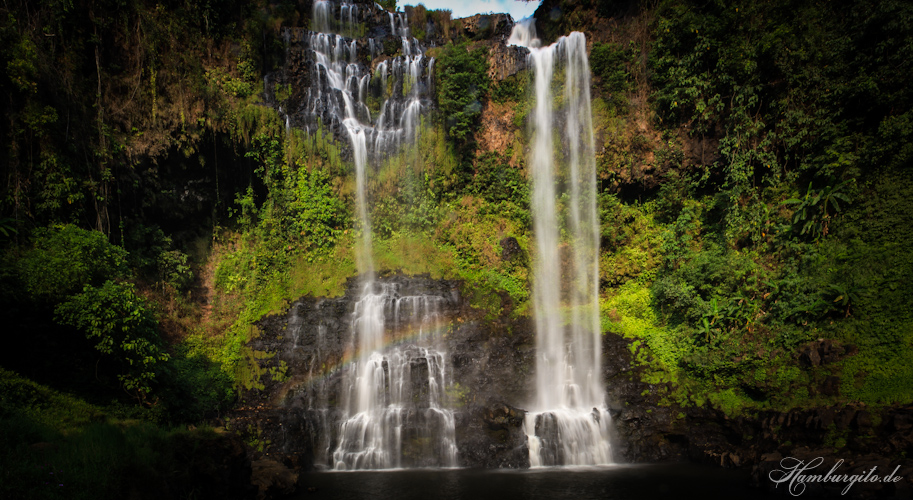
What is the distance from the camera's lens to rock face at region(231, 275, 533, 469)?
13898 mm

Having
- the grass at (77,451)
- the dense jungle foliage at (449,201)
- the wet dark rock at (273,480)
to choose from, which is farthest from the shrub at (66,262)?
the wet dark rock at (273,480)

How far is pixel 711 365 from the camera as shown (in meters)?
14.1

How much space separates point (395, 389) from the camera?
15.3 metres

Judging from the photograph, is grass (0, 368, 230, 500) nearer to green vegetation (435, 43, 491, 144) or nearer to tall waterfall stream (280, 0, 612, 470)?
tall waterfall stream (280, 0, 612, 470)

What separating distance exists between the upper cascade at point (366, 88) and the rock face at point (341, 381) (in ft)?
22.6

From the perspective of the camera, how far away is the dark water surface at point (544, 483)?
10.7m

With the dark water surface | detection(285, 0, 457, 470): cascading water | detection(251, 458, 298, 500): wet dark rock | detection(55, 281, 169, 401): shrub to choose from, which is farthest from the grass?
detection(285, 0, 457, 470): cascading water

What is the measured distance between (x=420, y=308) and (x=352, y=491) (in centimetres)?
721

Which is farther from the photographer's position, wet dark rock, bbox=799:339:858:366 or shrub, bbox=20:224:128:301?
wet dark rock, bbox=799:339:858:366

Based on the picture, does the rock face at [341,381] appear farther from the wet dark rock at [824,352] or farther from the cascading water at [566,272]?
the wet dark rock at [824,352]

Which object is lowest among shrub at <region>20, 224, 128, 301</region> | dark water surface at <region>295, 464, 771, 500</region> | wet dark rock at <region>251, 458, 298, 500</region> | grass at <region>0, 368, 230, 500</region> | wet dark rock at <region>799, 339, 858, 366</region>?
dark water surface at <region>295, 464, 771, 500</region>

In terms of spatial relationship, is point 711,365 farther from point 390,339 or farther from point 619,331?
point 390,339

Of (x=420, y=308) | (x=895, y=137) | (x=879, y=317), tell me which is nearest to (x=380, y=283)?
(x=420, y=308)

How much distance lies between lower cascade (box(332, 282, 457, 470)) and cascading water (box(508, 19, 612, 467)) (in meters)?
2.81
